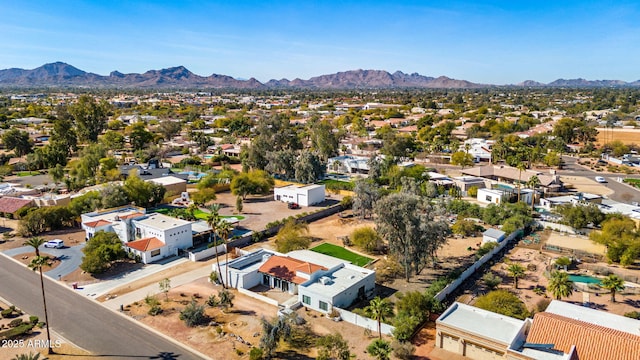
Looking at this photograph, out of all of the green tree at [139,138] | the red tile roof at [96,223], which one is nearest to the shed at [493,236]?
the red tile roof at [96,223]

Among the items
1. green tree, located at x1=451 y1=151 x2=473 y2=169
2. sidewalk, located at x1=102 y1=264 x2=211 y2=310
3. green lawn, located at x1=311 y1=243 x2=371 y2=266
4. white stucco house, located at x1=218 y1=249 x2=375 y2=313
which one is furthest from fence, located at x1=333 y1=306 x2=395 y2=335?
green tree, located at x1=451 y1=151 x2=473 y2=169

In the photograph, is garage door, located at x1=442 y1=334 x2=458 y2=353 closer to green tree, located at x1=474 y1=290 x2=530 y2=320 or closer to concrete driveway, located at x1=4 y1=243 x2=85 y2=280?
green tree, located at x1=474 y1=290 x2=530 y2=320

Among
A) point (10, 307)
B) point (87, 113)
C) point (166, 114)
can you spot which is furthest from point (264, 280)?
point (166, 114)

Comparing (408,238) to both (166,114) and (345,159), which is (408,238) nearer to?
(345,159)

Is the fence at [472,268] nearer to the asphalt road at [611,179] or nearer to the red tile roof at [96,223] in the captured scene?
the asphalt road at [611,179]

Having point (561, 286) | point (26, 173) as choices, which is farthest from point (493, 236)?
point (26, 173)

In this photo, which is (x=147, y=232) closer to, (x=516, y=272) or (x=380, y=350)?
(x=380, y=350)

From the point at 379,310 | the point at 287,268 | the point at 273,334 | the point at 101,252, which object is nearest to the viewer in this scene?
the point at 273,334
